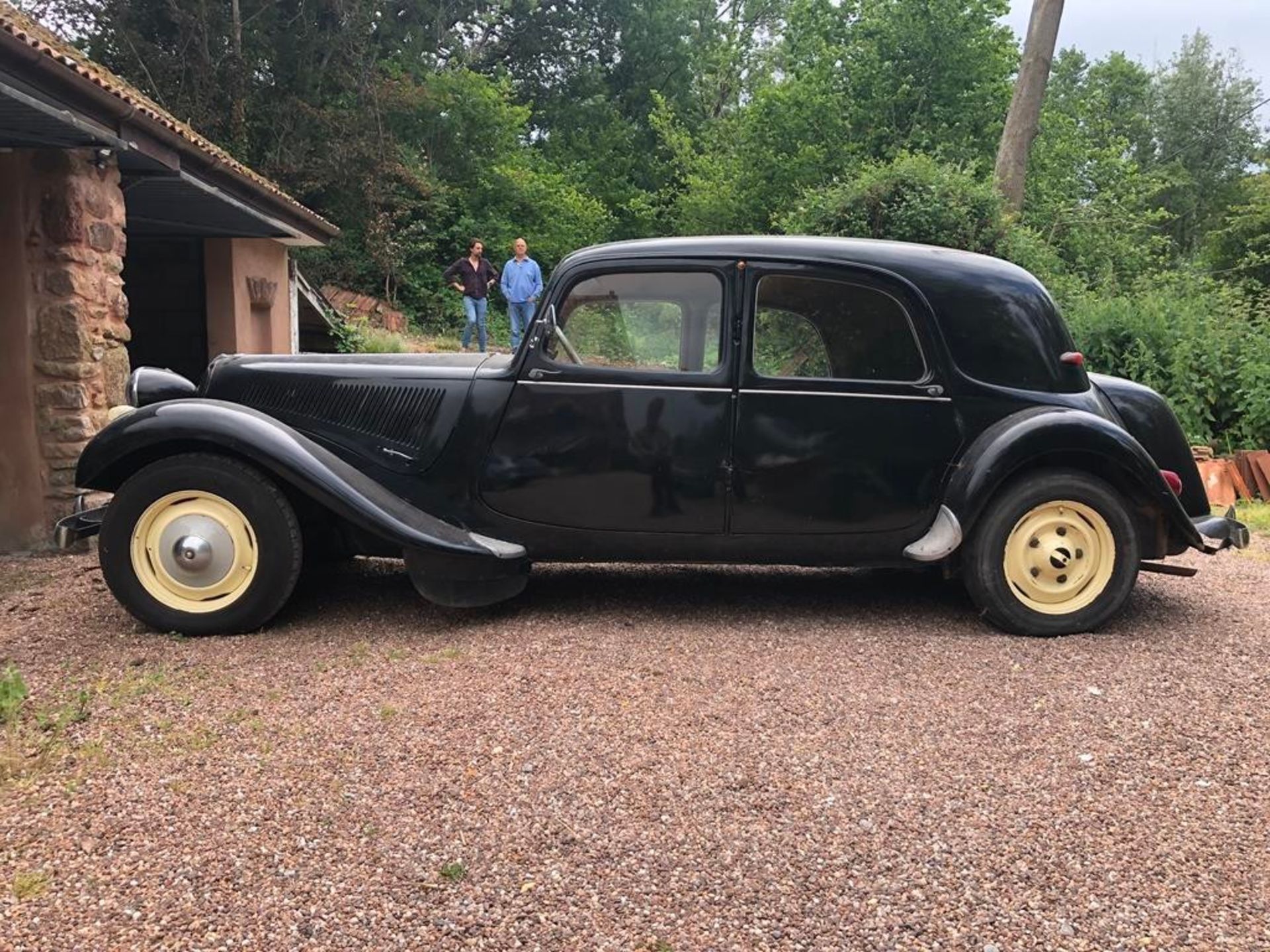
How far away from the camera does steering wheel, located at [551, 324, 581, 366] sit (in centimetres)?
384

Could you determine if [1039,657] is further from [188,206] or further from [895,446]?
[188,206]

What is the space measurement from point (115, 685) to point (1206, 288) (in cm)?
1465

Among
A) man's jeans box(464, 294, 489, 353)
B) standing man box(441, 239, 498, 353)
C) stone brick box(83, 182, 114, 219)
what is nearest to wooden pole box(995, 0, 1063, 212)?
standing man box(441, 239, 498, 353)

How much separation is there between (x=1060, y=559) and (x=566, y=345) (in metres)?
2.34

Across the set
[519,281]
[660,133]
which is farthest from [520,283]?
[660,133]

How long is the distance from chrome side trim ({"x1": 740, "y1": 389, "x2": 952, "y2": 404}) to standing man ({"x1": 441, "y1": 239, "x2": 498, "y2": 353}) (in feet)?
30.3

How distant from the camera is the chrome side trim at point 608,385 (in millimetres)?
3797

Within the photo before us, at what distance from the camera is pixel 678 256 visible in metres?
3.88

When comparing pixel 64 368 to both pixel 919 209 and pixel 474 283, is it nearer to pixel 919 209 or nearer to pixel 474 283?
pixel 474 283

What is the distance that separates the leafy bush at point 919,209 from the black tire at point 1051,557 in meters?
9.16

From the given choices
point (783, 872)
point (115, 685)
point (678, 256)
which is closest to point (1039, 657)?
point (783, 872)

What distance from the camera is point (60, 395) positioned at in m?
5.26

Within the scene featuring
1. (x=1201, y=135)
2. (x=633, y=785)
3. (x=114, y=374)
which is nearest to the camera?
(x=633, y=785)

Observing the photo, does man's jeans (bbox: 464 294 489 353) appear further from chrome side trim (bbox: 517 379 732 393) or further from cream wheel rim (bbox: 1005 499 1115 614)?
cream wheel rim (bbox: 1005 499 1115 614)
